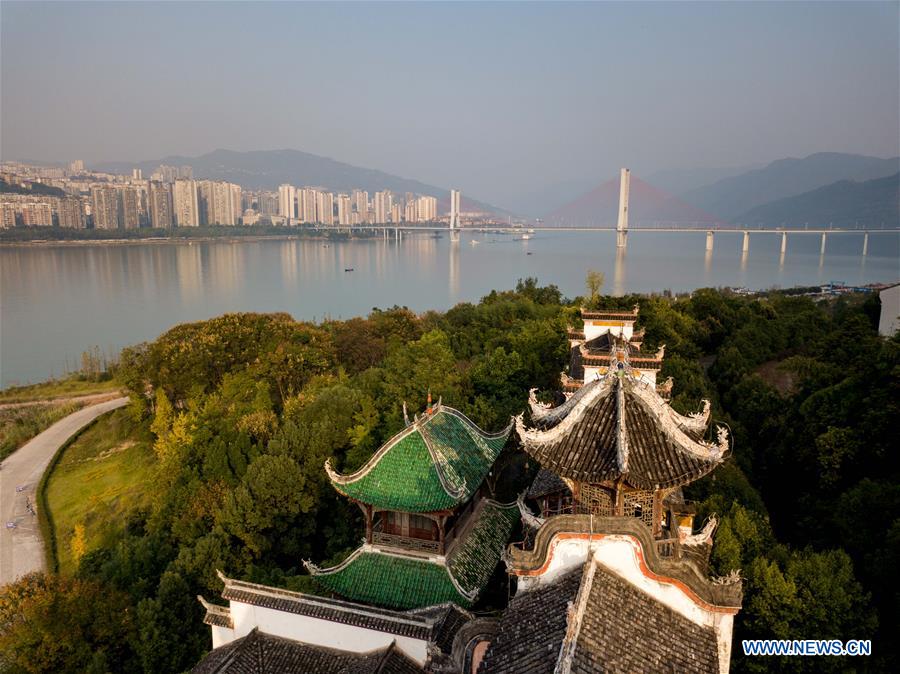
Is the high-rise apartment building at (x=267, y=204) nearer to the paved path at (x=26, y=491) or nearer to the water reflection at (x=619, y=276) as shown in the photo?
the water reflection at (x=619, y=276)

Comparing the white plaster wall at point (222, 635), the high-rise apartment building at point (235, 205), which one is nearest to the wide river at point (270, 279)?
the high-rise apartment building at point (235, 205)

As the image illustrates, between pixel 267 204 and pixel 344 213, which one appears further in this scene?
pixel 344 213

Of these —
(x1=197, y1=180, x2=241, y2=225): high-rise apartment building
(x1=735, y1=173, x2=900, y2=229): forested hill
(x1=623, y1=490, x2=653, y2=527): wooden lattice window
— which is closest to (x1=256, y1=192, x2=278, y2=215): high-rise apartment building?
(x1=197, y1=180, x2=241, y2=225): high-rise apartment building

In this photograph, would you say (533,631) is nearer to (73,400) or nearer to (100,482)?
(100,482)

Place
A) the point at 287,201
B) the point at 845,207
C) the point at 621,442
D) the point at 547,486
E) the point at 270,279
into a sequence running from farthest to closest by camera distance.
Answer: the point at 287,201, the point at 845,207, the point at 270,279, the point at 547,486, the point at 621,442

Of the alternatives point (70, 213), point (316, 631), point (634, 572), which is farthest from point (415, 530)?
point (70, 213)

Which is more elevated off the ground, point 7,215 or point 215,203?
point 215,203

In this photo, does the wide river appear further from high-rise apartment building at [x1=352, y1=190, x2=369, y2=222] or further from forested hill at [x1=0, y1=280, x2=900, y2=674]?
high-rise apartment building at [x1=352, y1=190, x2=369, y2=222]
